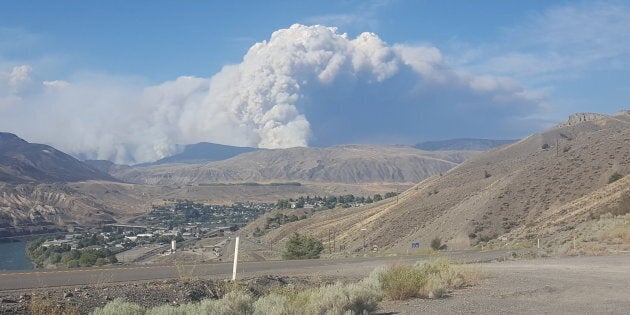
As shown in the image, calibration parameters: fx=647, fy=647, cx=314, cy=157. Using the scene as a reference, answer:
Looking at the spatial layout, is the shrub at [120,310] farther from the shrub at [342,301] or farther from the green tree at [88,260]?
the green tree at [88,260]

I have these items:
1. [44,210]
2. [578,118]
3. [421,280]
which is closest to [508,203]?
[421,280]

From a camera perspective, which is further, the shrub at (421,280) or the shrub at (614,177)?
the shrub at (614,177)

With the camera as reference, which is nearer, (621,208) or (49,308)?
(49,308)

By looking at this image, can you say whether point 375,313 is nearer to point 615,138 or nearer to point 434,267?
point 434,267

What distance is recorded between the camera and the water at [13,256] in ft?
232

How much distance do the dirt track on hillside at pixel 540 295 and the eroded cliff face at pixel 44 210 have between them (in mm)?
121685

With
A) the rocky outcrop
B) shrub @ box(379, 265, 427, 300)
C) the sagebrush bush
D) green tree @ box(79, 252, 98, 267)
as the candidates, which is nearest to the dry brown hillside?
green tree @ box(79, 252, 98, 267)

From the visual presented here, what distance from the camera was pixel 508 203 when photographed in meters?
61.6

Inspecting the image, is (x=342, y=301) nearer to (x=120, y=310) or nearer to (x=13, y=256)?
(x=120, y=310)

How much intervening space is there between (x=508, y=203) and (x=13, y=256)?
65.4 meters

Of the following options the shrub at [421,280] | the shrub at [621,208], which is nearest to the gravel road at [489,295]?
the shrub at [421,280]

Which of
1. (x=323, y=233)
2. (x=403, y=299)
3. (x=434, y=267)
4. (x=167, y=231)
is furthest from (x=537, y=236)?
(x=167, y=231)

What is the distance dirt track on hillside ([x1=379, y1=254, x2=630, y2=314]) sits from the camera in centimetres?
1229

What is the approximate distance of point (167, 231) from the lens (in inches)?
5241
